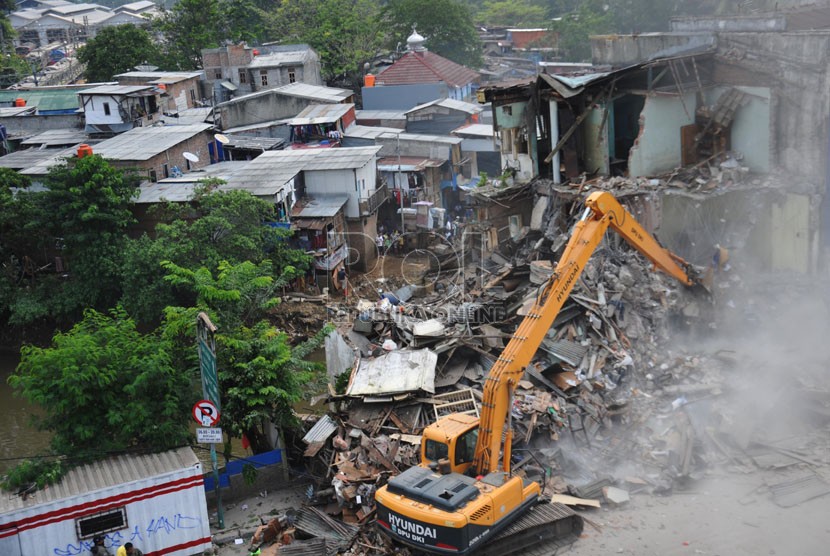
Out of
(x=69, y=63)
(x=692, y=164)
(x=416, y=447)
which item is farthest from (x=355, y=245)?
Answer: (x=69, y=63)

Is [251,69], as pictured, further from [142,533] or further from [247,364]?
[142,533]

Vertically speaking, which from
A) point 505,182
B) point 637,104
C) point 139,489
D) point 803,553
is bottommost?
point 803,553

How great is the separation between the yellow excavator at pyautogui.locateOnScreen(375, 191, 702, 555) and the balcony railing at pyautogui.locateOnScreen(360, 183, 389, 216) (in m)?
A: 18.5

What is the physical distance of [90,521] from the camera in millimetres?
13836

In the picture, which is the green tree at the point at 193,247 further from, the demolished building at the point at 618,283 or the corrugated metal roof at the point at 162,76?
the corrugated metal roof at the point at 162,76

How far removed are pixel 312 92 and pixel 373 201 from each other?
11626mm

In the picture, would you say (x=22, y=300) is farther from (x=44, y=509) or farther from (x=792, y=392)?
(x=792, y=392)

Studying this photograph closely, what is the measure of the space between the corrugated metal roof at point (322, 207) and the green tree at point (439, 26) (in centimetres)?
2470

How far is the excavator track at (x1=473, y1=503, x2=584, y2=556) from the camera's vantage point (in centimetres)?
1293

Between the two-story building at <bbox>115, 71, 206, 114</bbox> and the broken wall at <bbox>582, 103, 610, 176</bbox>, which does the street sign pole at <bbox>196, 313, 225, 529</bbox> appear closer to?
the broken wall at <bbox>582, 103, 610, 176</bbox>

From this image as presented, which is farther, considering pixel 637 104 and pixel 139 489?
pixel 637 104

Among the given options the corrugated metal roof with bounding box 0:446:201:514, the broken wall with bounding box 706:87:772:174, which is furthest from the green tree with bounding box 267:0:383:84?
the corrugated metal roof with bounding box 0:446:201:514

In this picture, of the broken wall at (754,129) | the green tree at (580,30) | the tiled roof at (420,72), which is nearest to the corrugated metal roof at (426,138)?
the tiled roof at (420,72)

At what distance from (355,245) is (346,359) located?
1475 centimetres
